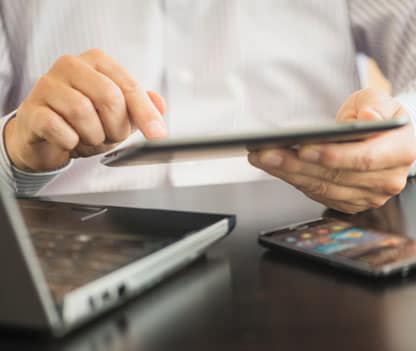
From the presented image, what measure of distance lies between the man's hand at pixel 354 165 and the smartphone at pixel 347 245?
0.14 ft

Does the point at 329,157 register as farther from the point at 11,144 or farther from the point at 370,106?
the point at 11,144

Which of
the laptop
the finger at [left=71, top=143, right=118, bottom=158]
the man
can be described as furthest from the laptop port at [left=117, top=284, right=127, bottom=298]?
the man

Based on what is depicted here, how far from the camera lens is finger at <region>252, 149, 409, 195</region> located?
42 centimetres

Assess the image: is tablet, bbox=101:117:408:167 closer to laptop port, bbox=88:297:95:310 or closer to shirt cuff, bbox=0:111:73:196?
laptop port, bbox=88:297:95:310

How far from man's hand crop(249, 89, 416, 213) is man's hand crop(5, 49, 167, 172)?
0.37ft

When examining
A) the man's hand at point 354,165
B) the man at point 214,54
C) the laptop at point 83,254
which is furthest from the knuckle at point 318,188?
the man at point 214,54

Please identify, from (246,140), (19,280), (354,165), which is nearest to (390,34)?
(354,165)

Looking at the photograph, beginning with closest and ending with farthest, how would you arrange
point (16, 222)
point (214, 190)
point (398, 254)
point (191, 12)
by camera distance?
point (16, 222) → point (398, 254) → point (214, 190) → point (191, 12)

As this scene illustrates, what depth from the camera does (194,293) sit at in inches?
13.1

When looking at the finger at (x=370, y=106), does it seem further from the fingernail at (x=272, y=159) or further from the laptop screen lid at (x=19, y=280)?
the laptop screen lid at (x=19, y=280)

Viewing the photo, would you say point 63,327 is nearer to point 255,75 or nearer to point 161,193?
point 161,193

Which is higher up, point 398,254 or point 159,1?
point 159,1

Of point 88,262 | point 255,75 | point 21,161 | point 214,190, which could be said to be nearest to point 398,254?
point 88,262

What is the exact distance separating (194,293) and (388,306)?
0.32 feet
